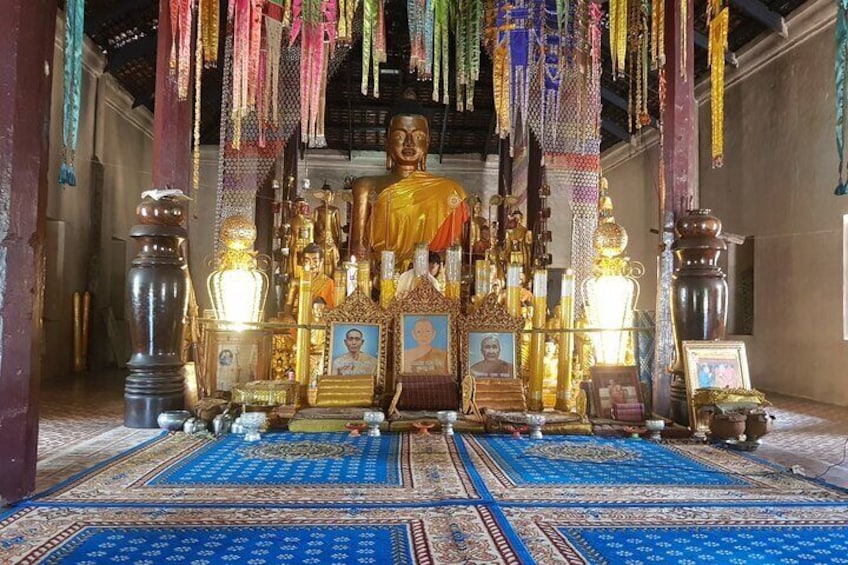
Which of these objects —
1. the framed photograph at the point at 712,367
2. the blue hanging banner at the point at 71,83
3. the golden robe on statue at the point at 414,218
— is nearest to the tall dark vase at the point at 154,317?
the blue hanging banner at the point at 71,83

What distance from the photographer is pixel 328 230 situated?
612 cm

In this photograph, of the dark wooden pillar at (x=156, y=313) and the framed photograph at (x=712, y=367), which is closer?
the framed photograph at (x=712, y=367)

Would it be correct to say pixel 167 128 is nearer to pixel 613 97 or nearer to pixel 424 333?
pixel 424 333

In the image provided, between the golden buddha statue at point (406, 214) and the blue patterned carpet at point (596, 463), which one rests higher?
the golden buddha statue at point (406, 214)

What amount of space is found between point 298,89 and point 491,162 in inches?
259

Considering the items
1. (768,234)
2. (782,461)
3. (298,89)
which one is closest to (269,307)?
(298,89)

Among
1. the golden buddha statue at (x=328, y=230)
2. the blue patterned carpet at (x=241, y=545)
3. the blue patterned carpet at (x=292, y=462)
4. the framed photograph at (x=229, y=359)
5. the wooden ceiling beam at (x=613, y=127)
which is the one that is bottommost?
the blue patterned carpet at (x=292, y=462)

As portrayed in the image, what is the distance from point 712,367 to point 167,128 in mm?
3495

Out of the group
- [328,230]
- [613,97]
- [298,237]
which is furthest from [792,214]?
[298,237]

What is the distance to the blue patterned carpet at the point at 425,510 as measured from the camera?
67.6 inches

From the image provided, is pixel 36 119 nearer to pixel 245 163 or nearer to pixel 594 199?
pixel 245 163

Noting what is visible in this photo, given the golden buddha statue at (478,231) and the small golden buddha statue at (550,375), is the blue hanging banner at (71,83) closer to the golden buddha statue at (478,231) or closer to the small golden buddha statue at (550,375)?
the small golden buddha statue at (550,375)

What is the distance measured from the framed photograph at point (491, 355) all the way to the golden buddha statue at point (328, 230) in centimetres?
205

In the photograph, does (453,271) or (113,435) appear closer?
(113,435)
